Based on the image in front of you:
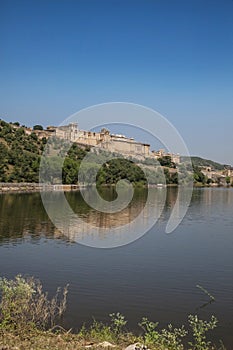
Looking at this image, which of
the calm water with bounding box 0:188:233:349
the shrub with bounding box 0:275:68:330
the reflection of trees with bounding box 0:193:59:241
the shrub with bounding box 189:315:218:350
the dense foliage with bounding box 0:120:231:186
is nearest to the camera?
the shrub with bounding box 189:315:218:350

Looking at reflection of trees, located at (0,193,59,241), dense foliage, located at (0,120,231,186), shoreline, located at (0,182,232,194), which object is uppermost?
dense foliage, located at (0,120,231,186)

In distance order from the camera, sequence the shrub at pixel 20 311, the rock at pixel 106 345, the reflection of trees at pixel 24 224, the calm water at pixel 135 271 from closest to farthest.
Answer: the rock at pixel 106 345, the shrub at pixel 20 311, the calm water at pixel 135 271, the reflection of trees at pixel 24 224

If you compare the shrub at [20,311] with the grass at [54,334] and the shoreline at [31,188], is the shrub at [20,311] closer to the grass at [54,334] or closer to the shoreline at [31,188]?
the grass at [54,334]

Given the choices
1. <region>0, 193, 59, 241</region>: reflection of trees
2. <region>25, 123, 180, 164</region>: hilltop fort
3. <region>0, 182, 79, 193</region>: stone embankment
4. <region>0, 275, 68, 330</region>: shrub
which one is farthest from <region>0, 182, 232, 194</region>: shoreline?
<region>0, 275, 68, 330</region>: shrub

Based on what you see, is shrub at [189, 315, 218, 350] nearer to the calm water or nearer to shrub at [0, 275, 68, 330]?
the calm water

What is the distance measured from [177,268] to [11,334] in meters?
6.95

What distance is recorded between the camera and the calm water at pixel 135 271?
27.7 feet

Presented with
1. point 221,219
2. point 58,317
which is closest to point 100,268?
point 58,317

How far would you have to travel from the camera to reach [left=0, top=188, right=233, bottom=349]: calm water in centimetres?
845

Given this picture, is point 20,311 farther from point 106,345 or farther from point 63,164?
point 63,164

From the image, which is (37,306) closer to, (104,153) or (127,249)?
(127,249)

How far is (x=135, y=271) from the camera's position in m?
11.6

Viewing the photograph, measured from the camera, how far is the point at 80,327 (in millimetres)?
7398

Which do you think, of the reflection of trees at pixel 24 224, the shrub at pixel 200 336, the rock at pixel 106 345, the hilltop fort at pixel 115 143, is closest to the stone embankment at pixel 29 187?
the hilltop fort at pixel 115 143
